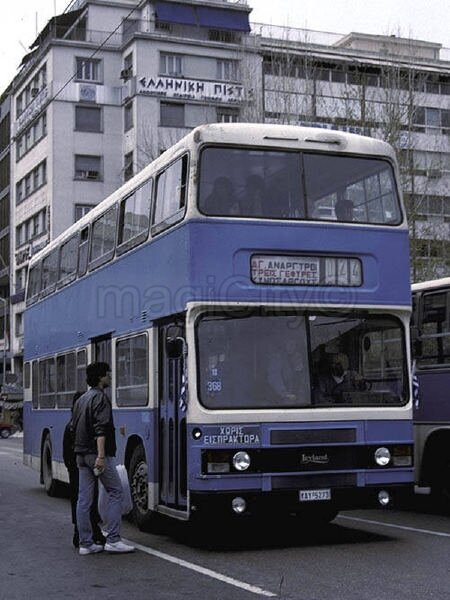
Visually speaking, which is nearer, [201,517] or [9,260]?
[201,517]

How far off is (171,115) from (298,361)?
51599 mm

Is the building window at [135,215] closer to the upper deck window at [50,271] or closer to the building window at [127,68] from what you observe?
the upper deck window at [50,271]

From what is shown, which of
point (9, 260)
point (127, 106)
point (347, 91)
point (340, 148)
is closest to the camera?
point (340, 148)

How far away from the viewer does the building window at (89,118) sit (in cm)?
6397

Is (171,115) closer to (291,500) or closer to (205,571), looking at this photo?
(291,500)

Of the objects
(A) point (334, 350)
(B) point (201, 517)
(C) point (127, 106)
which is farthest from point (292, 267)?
(C) point (127, 106)

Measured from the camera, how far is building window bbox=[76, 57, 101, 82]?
211 ft

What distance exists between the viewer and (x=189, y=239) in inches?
453

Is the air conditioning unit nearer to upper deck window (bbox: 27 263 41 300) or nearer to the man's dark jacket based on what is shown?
upper deck window (bbox: 27 263 41 300)

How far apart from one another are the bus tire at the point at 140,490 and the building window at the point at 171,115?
49344 millimetres

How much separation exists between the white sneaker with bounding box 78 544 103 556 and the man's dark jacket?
96 centimetres

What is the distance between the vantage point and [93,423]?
36.0 ft

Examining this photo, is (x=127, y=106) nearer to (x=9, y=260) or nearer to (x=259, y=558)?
(x=9, y=260)

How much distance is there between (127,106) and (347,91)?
28172 millimetres
